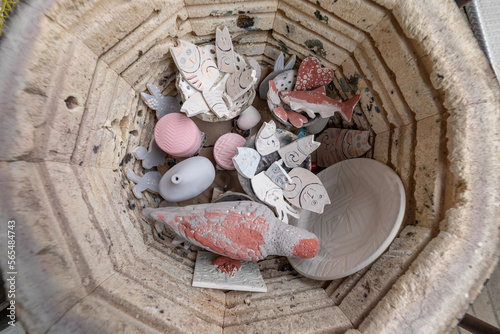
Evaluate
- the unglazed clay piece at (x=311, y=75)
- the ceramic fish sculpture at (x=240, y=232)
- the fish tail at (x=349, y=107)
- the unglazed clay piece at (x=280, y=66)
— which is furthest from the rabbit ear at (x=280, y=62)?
the ceramic fish sculpture at (x=240, y=232)

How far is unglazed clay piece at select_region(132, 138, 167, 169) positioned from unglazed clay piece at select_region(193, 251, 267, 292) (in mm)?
552

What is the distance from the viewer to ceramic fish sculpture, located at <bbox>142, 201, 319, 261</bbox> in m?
1.05

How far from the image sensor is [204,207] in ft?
3.76

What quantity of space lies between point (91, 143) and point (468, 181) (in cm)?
139

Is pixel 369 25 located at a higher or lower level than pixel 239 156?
higher

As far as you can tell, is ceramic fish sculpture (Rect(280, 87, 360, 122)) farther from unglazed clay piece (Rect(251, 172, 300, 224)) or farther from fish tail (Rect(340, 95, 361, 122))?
unglazed clay piece (Rect(251, 172, 300, 224))

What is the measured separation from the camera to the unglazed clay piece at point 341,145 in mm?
1375

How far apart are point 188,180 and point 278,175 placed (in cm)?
44

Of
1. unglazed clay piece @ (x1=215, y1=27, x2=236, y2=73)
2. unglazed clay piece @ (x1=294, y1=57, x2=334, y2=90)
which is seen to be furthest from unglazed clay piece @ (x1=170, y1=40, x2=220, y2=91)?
unglazed clay piece @ (x1=294, y1=57, x2=334, y2=90)

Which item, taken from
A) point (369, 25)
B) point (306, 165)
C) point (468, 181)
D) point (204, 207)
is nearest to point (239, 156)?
point (204, 207)

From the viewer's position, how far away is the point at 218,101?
49.1 inches

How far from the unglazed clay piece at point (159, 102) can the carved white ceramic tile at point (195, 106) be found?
0.21m

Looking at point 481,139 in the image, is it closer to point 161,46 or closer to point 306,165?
point 306,165

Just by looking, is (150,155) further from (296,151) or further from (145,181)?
(296,151)
